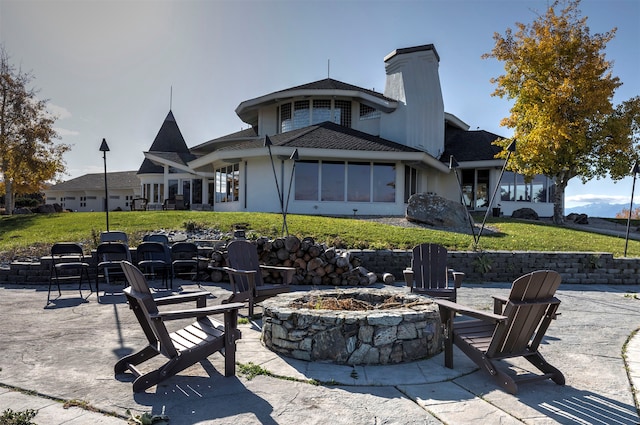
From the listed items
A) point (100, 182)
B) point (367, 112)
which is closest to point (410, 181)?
point (367, 112)

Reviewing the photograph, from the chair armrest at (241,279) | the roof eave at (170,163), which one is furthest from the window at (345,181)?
the chair armrest at (241,279)

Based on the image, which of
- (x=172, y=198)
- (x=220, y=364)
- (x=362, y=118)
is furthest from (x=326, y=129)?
(x=220, y=364)

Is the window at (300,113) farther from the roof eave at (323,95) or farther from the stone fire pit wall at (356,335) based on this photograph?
the stone fire pit wall at (356,335)

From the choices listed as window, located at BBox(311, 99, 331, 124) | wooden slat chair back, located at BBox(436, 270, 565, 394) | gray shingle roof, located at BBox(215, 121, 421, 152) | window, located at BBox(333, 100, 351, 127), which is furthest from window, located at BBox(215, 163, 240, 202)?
wooden slat chair back, located at BBox(436, 270, 565, 394)

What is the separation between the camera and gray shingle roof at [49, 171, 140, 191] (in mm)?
40750

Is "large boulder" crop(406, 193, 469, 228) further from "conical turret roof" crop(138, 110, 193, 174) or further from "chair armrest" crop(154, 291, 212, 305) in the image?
"conical turret roof" crop(138, 110, 193, 174)

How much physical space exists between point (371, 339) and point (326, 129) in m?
17.9

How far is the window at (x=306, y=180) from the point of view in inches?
751

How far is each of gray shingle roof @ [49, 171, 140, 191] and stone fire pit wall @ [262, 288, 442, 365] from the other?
39.0 m

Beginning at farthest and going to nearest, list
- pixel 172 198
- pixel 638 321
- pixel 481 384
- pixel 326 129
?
pixel 172 198 < pixel 326 129 < pixel 638 321 < pixel 481 384

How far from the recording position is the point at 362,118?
24.0 metres

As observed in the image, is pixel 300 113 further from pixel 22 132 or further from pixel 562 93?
pixel 22 132

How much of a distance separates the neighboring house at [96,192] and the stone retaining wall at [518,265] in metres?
34.5

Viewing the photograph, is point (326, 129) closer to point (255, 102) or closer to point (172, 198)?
point (255, 102)
